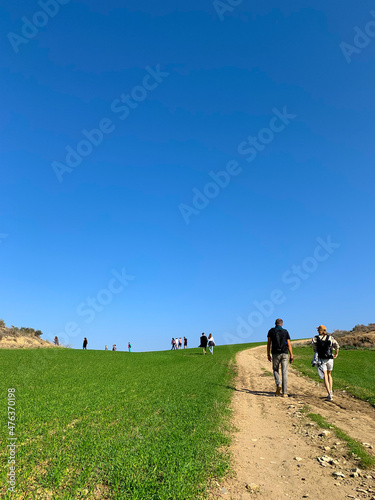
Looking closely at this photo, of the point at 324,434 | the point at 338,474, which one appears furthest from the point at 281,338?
the point at 338,474

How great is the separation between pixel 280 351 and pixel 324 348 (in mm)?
1906

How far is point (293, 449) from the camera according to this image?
7.58 m

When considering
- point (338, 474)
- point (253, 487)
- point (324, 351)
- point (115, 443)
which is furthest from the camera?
point (324, 351)

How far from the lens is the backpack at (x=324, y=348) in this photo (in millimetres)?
13836

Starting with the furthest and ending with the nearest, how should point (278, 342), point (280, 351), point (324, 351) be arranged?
point (278, 342)
point (280, 351)
point (324, 351)

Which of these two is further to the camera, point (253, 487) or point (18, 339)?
point (18, 339)

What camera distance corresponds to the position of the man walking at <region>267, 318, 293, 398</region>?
Result: 48.3 ft

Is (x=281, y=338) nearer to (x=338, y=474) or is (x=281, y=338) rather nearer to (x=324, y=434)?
(x=324, y=434)

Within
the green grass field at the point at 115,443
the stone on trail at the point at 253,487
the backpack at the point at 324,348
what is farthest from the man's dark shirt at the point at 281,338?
the stone on trail at the point at 253,487

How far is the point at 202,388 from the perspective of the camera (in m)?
15.3

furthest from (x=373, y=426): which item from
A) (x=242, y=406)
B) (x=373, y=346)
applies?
(x=373, y=346)

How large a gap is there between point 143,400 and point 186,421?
11.9 feet

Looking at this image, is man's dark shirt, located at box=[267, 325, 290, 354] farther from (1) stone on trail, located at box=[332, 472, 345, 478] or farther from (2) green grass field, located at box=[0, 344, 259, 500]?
(1) stone on trail, located at box=[332, 472, 345, 478]

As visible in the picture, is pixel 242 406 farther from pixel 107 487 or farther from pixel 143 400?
pixel 107 487
